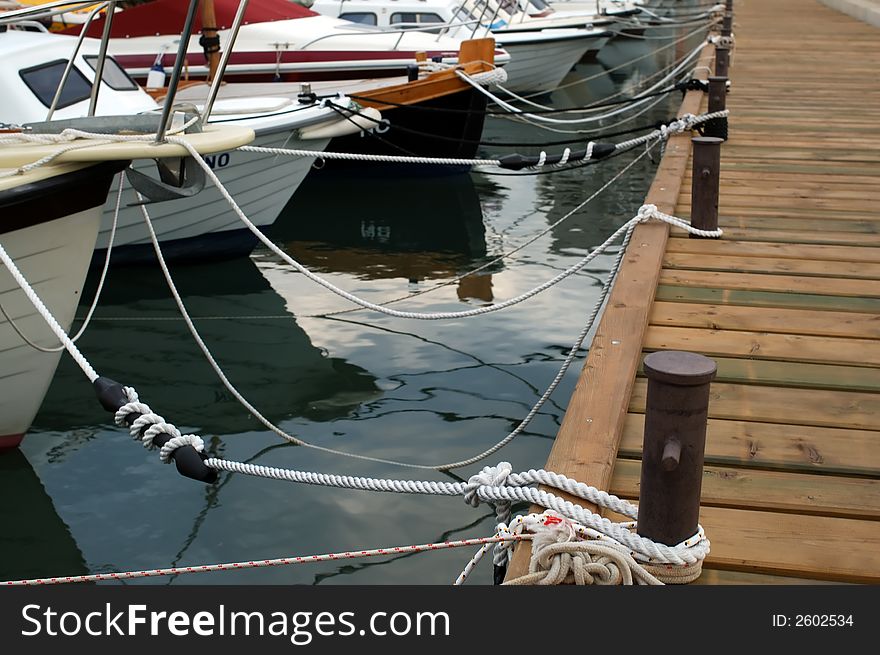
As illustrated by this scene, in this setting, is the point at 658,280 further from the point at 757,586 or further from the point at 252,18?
the point at 252,18

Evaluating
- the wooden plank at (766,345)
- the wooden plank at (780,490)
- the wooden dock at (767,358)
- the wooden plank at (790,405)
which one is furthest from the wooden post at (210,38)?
the wooden plank at (780,490)

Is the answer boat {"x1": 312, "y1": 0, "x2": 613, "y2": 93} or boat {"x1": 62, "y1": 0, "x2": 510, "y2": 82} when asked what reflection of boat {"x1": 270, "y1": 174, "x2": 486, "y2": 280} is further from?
boat {"x1": 312, "y1": 0, "x2": 613, "y2": 93}

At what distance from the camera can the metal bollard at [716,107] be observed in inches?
303

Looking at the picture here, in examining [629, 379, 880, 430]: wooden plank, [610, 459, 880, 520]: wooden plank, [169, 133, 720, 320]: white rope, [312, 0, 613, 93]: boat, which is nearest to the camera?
[610, 459, 880, 520]: wooden plank

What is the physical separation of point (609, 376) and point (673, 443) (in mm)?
1317

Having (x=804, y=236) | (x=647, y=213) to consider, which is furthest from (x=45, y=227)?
(x=804, y=236)

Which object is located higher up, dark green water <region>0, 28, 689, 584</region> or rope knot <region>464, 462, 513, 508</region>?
rope knot <region>464, 462, 513, 508</region>

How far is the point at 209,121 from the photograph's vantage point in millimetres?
8469

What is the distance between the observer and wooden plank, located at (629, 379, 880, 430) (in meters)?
3.56

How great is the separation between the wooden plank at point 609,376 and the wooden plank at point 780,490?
9 centimetres

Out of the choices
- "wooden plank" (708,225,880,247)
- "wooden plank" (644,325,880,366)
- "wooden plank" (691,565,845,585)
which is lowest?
"wooden plank" (691,565,845,585)

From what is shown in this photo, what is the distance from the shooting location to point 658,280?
16.3 ft

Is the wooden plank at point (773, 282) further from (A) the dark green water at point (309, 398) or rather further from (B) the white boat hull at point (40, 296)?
(B) the white boat hull at point (40, 296)

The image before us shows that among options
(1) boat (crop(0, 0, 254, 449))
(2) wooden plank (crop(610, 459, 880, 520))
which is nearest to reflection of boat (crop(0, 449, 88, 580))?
(1) boat (crop(0, 0, 254, 449))
